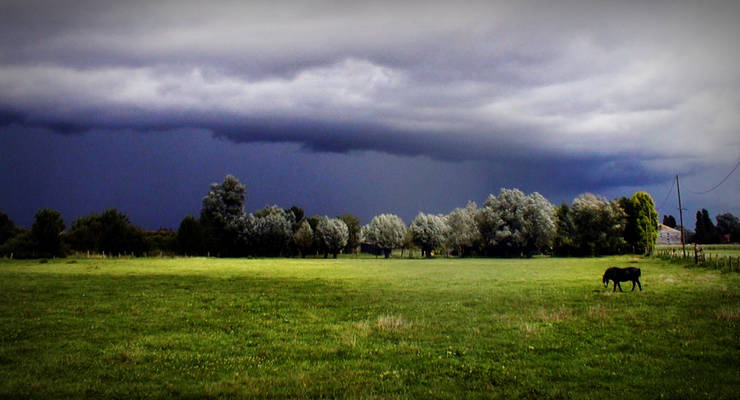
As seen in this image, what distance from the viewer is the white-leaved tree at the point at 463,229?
145 metres

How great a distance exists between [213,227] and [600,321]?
128 meters

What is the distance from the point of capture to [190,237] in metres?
128

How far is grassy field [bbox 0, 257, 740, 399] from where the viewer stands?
49.8ft

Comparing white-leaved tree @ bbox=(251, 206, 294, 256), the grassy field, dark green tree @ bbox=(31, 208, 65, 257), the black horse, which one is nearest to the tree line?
white-leaved tree @ bbox=(251, 206, 294, 256)

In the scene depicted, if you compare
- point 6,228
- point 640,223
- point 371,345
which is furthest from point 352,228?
point 371,345

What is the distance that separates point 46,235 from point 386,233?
97.0 metres

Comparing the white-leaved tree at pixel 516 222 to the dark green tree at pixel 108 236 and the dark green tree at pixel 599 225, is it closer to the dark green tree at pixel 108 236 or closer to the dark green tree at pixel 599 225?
the dark green tree at pixel 599 225

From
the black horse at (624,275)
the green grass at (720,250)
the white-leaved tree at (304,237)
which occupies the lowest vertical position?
the green grass at (720,250)

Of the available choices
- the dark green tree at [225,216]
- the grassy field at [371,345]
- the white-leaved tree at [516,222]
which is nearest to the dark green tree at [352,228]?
the dark green tree at [225,216]

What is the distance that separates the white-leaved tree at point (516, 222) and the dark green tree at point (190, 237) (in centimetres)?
7207

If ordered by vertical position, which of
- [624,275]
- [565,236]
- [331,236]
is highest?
[331,236]

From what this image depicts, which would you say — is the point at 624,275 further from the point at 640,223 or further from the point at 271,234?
the point at 271,234

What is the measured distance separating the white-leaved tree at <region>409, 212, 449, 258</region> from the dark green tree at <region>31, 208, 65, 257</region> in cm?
9458

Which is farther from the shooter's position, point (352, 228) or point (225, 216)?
point (352, 228)
